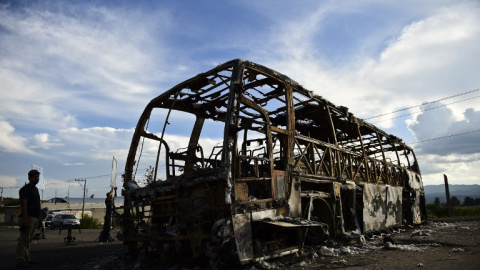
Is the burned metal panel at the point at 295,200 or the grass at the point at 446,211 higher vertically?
the burned metal panel at the point at 295,200

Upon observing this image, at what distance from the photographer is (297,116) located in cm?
1073

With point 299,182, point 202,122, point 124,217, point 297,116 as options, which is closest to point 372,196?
point 297,116

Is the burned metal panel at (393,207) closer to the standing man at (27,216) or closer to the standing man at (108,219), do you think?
the standing man at (108,219)

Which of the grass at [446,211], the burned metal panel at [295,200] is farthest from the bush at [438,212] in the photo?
the burned metal panel at [295,200]

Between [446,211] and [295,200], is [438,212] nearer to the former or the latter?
[446,211]

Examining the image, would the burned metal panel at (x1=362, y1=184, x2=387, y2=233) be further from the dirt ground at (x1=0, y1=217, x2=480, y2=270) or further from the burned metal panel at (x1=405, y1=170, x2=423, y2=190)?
the burned metal panel at (x1=405, y1=170, x2=423, y2=190)

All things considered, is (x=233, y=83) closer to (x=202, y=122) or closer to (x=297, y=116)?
(x=202, y=122)

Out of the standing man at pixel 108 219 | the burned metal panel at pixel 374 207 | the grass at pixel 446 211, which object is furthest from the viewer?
the grass at pixel 446 211

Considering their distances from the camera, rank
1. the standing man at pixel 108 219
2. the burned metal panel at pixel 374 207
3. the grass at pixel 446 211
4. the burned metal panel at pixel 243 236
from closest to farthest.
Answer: the burned metal panel at pixel 243 236 → the burned metal panel at pixel 374 207 → the standing man at pixel 108 219 → the grass at pixel 446 211

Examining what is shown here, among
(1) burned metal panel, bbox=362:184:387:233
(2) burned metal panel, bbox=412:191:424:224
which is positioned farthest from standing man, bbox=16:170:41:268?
(2) burned metal panel, bbox=412:191:424:224

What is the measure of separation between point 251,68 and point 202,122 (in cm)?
303

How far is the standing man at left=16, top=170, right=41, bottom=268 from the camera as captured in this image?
654 cm

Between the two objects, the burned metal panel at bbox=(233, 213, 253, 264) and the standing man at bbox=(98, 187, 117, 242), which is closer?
the burned metal panel at bbox=(233, 213, 253, 264)

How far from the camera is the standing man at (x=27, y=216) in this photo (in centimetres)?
654
